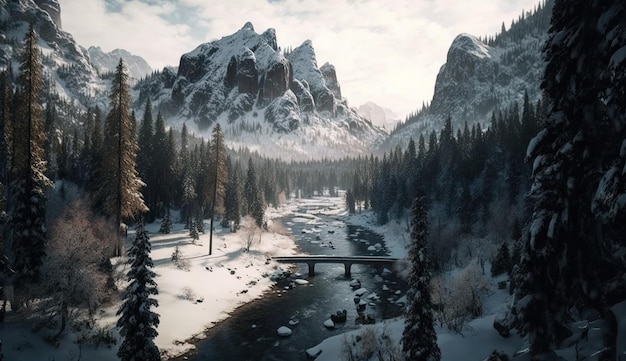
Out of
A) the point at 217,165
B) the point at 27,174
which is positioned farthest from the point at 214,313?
the point at 27,174

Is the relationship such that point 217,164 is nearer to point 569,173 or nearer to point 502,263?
point 502,263

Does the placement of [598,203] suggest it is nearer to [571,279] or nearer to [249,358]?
[571,279]

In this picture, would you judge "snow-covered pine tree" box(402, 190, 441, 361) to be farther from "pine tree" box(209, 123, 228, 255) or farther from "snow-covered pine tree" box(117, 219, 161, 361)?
"pine tree" box(209, 123, 228, 255)

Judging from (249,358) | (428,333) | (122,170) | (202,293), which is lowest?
(249,358)

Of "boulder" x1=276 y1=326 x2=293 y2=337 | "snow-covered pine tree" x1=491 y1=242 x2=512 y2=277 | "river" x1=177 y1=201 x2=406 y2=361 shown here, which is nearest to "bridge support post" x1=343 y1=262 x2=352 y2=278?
"river" x1=177 y1=201 x2=406 y2=361

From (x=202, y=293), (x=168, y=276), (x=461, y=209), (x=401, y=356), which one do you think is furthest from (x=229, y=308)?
(x=461, y=209)

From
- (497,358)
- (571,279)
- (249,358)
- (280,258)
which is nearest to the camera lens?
(571,279)

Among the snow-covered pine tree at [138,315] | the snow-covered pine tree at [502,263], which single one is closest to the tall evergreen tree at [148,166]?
the snow-covered pine tree at [138,315]
